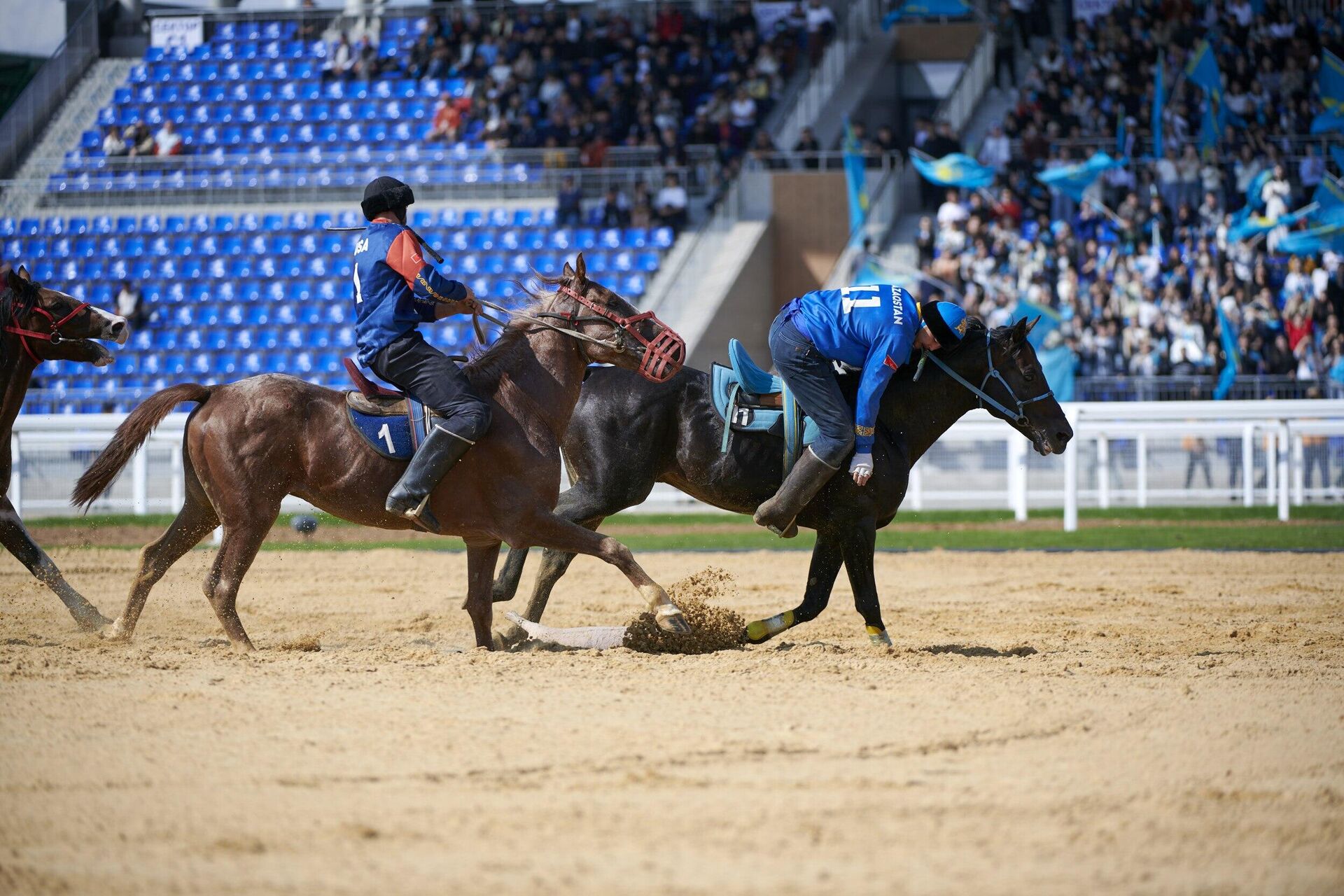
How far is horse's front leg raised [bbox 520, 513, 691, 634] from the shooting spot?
7.15 meters

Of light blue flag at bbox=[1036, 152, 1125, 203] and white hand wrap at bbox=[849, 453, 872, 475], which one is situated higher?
white hand wrap at bbox=[849, 453, 872, 475]

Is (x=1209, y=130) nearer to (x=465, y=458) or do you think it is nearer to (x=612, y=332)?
(x=612, y=332)

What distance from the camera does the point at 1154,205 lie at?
66.5 ft

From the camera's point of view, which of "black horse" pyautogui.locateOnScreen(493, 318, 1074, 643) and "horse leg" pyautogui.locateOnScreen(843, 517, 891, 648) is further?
"black horse" pyautogui.locateOnScreen(493, 318, 1074, 643)

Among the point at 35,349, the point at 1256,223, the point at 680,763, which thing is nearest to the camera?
the point at 680,763

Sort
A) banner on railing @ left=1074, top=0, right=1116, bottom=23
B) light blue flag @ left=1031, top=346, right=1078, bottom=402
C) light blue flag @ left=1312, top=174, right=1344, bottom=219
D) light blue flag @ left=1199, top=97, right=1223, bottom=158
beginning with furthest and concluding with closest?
1. banner on railing @ left=1074, top=0, right=1116, bottom=23
2. light blue flag @ left=1199, top=97, right=1223, bottom=158
3. light blue flag @ left=1312, top=174, right=1344, bottom=219
4. light blue flag @ left=1031, top=346, right=1078, bottom=402

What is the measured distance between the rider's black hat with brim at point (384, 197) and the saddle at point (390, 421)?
32.4 inches

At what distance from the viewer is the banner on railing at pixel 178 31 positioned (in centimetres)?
2922

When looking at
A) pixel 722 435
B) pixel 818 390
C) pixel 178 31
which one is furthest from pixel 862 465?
pixel 178 31

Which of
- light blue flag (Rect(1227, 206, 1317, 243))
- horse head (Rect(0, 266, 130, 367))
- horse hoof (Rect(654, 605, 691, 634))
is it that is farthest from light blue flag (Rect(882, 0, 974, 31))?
horse hoof (Rect(654, 605, 691, 634))

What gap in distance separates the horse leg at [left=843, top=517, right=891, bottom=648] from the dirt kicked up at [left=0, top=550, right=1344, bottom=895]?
0.32 m

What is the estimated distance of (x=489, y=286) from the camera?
22.3 meters

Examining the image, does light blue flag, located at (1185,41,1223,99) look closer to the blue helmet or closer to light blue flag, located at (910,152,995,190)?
light blue flag, located at (910,152,995,190)

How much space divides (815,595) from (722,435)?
107 centimetres
